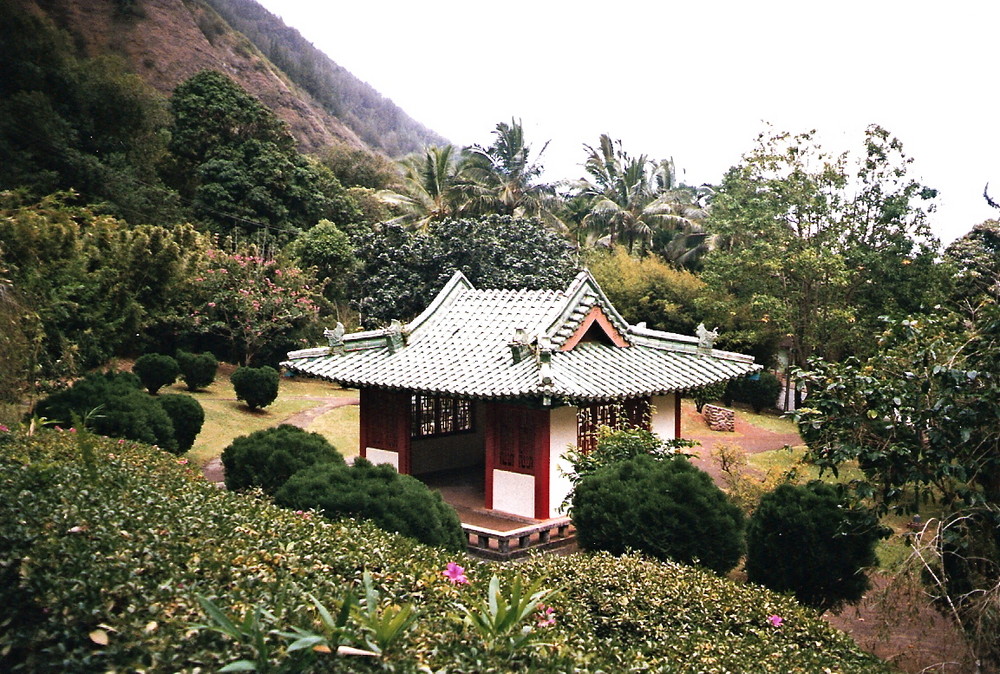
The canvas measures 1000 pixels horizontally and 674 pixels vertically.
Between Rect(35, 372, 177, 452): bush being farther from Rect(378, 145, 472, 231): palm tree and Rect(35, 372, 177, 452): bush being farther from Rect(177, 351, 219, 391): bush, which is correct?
Rect(378, 145, 472, 231): palm tree

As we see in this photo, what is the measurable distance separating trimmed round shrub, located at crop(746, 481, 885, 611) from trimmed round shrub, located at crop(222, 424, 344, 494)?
5392mm

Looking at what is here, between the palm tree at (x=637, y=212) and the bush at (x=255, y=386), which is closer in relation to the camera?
the bush at (x=255, y=386)

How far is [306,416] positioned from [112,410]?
1143cm

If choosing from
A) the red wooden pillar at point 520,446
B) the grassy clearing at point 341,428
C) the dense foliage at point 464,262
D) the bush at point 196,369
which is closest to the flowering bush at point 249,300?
the dense foliage at point 464,262

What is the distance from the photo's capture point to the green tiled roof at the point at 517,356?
43.2ft

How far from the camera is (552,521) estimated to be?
12.9 meters

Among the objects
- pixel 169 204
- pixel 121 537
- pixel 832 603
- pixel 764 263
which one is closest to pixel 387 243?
pixel 169 204

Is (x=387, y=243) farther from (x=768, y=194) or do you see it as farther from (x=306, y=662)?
(x=306, y=662)

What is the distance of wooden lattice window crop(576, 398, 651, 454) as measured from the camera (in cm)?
1420

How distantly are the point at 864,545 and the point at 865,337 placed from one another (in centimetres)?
1911

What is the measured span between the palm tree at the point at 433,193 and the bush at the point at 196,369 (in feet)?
36.2

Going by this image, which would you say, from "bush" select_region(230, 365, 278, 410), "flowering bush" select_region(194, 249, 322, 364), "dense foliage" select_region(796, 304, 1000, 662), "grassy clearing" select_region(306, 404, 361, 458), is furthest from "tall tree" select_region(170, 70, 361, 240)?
"dense foliage" select_region(796, 304, 1000, 662)

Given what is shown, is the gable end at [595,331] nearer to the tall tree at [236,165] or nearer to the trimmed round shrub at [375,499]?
the trimmed round shrub at [375,499]

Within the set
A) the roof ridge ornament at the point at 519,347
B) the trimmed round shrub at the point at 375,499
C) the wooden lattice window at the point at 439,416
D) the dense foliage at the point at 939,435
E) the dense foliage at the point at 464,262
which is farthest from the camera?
the dense foliage at the point at 464,262
